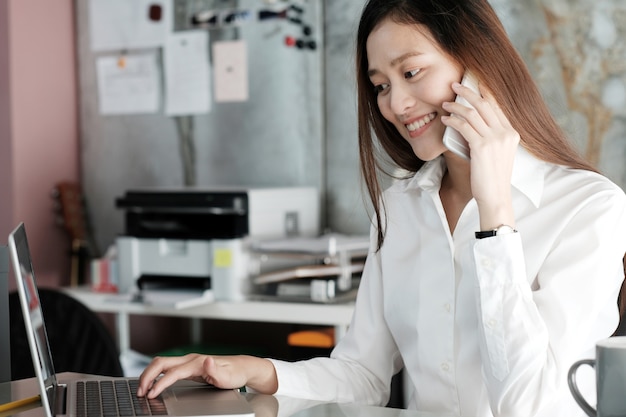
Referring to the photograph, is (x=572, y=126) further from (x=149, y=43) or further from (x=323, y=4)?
(x=149, y=43)

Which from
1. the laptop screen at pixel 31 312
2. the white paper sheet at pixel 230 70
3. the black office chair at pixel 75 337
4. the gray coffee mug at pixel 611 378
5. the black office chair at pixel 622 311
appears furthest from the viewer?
the white paper sheet at pixel 230 70

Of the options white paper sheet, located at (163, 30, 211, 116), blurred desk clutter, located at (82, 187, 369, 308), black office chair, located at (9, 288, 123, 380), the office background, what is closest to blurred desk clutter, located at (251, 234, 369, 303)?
blurred desk clutter, located at (82, 187, 369, 308)

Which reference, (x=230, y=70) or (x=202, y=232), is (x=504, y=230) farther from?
(x=230, y=70)

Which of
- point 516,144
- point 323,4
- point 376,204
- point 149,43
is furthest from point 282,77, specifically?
point 516,144

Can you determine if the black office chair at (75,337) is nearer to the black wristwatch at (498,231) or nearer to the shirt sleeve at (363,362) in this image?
the shirt sleeve at (363,362)

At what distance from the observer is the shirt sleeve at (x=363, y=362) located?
145cm

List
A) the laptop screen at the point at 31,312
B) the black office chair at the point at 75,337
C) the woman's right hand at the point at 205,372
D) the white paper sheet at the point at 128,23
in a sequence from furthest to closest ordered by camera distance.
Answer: the white paper sheet at the point at 128,23 < the black office chair at the point at 75,337 < the woman's right hand at the point at 205,372 < the laptop screen at the point at 31,312

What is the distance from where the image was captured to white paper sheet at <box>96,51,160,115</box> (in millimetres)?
3475

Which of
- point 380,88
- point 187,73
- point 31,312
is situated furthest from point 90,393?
point 187,73

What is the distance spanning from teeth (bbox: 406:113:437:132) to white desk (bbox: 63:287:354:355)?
1.16 m

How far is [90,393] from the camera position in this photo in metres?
1.17

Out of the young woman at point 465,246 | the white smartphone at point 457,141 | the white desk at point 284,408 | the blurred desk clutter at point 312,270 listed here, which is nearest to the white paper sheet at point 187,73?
the blurred desk clutter at point 312,270

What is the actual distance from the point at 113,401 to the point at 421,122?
702 mm

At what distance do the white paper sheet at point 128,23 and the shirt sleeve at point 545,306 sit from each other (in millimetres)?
2451
